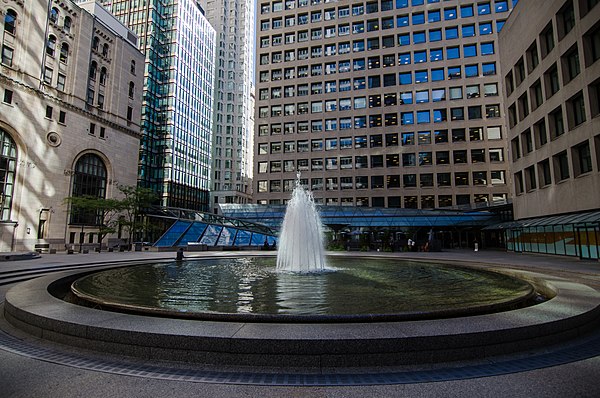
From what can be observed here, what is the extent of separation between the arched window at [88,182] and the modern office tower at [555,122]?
5425 cm

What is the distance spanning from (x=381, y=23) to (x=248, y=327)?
70926 millimetres

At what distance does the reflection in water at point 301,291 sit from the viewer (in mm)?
8453

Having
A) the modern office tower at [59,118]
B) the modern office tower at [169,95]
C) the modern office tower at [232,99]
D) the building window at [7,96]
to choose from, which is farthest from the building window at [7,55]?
the modern office tower at [232,99]

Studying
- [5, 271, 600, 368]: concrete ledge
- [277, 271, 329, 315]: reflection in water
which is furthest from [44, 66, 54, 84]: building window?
[5, 271, 600, 368]: concrete ledge

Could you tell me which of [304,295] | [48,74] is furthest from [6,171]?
[304,295]

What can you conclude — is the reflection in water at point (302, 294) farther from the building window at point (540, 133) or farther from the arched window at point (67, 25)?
the arched window at point (67, 25)

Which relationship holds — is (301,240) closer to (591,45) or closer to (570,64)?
(591,45)

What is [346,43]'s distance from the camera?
66125mm

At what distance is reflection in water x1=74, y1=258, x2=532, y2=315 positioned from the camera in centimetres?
845

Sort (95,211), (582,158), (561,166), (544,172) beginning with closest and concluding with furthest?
(582,158) → (561,166) → (544,172) → (95,211)

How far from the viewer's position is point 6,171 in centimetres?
3828

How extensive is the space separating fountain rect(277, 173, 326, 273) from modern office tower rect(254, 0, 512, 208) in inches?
1682

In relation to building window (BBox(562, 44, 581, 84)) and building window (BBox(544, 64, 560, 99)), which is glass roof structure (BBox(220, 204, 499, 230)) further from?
building window (BBox(562, 44, 581, 84))

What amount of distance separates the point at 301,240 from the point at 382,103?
5056cm
